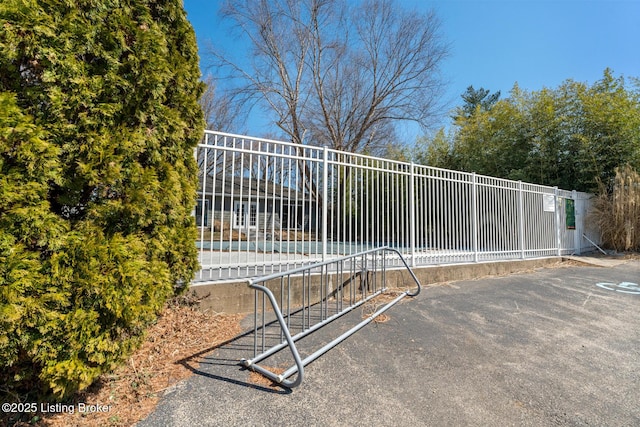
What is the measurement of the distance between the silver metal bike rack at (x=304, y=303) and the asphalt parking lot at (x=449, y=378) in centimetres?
14

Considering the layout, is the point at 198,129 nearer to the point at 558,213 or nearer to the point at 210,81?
the point at 558,213

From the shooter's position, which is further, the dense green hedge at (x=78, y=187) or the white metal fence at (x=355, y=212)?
the white metal fence at (x=355, y=212)

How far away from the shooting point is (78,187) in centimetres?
181

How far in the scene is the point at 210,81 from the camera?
49.8ft

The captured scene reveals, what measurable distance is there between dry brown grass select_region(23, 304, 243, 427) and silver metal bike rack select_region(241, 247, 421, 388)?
1.65ft

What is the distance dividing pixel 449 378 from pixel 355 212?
3003mm

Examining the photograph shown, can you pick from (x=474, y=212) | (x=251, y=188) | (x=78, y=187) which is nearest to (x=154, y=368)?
(x=78, y=187)

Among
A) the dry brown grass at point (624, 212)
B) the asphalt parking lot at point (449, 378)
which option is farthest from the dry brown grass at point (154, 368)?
the dry brown grass at point (624, 212)

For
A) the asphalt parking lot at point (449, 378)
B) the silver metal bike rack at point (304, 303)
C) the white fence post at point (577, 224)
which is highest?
the white fence post at point (577, 224)

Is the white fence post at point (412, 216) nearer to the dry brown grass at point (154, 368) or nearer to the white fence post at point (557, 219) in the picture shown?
the dry brown grass at point (154, 368)

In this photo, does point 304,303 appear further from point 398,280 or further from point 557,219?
point 557,219

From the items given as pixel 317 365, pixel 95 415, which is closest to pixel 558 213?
pixel 317 365

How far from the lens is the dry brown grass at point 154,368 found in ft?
5.94

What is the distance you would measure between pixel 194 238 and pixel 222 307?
113 cm
